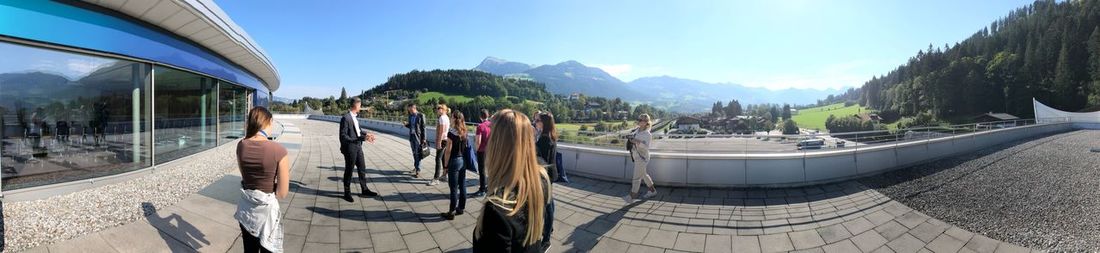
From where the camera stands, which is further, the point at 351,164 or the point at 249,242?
Result: the point at 351,164

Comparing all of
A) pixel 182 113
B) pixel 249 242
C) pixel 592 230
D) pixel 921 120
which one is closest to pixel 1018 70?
pixel 921 120

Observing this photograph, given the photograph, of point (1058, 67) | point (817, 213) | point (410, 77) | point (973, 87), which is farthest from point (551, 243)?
point (973, 87)

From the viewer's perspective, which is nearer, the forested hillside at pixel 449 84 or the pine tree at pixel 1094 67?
the pine tree at pixel 1094 67

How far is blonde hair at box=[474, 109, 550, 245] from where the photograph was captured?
1755mm

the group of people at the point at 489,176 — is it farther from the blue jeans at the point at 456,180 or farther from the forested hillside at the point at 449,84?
the forested hillside at the point at 449,84

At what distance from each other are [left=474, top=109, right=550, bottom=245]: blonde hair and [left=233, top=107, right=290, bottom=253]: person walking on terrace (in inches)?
73.8

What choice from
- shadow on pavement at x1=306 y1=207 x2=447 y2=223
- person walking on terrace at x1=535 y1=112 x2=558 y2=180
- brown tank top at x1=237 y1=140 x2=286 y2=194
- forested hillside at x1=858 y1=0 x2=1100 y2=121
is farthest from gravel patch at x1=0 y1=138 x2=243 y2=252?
forested hillside at x1=858 y1=0 x2=1100 y2=121

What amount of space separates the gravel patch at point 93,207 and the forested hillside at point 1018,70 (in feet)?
293

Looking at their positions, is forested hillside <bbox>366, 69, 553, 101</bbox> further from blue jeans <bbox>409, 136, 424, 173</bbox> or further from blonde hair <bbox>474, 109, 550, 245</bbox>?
blonde hair <bbox>474, 109, 550, 245</bbox>

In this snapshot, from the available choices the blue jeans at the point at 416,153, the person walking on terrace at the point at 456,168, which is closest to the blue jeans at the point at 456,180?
the person walking on terrace at the point at 456,168

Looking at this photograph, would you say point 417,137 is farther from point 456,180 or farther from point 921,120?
point 921,120

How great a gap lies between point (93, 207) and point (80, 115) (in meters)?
3.26

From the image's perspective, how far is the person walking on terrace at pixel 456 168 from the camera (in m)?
4.90

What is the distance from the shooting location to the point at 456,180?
4945mm
